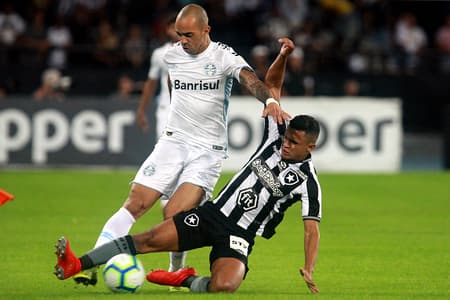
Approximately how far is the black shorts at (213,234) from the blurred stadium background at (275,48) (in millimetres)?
12594

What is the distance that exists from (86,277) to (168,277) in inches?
25.5

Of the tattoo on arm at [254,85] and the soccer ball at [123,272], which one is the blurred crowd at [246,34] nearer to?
the tattoo on arm at [254,85]

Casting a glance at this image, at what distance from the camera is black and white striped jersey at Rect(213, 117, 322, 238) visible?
835 centimetres

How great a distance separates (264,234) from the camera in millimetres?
8562

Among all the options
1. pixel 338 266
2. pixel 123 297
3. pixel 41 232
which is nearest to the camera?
pixel 123 297

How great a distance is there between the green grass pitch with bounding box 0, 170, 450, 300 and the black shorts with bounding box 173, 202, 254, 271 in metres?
0.35

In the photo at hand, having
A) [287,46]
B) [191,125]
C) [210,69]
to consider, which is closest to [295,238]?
[191,125]

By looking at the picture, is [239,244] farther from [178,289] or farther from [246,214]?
[178,289]

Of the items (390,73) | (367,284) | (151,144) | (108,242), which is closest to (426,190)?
(151,144)

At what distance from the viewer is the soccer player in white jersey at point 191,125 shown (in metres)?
8.80

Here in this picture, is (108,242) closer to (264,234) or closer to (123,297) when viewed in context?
(123,297)

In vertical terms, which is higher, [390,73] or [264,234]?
[390,73]

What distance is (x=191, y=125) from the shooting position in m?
9.09

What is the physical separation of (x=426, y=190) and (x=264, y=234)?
9.61 m
